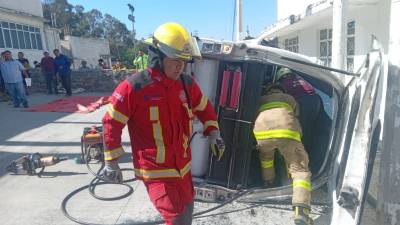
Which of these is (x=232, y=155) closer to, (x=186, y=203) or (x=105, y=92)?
(x=186, y=203)

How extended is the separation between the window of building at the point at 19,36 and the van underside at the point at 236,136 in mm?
22249

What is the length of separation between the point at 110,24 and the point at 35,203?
10558 cm

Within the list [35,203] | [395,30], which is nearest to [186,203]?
[395,30]

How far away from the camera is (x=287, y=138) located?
3.38m

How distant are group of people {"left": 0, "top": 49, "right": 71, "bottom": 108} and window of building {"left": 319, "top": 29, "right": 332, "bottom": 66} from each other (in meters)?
8.92

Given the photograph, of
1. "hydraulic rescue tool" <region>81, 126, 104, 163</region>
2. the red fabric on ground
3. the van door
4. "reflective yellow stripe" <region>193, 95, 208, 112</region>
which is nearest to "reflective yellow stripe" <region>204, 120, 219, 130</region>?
"reflective yellow stripe" <region>193, 95, 208, 112</region>

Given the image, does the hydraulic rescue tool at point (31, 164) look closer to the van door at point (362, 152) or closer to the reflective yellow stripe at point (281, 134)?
the reflective yellow stripe at point (281, 134)

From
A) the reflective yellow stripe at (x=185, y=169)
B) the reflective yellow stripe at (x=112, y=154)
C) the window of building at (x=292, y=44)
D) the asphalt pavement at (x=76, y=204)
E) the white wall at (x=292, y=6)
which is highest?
the white wall at (x=292, y=6)

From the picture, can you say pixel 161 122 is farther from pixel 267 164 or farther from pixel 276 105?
pixel 267 164

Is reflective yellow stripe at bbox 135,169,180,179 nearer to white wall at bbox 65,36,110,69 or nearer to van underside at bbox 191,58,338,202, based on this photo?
van underside at bbox 191,58,338,202

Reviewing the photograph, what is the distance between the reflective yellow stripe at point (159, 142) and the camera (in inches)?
98.5

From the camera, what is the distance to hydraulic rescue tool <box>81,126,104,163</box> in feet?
17.3

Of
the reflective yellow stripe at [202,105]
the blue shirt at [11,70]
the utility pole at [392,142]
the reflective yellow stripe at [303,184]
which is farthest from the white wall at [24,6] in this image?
the utility pole at [392,142]

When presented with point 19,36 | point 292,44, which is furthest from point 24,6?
point 292,44
